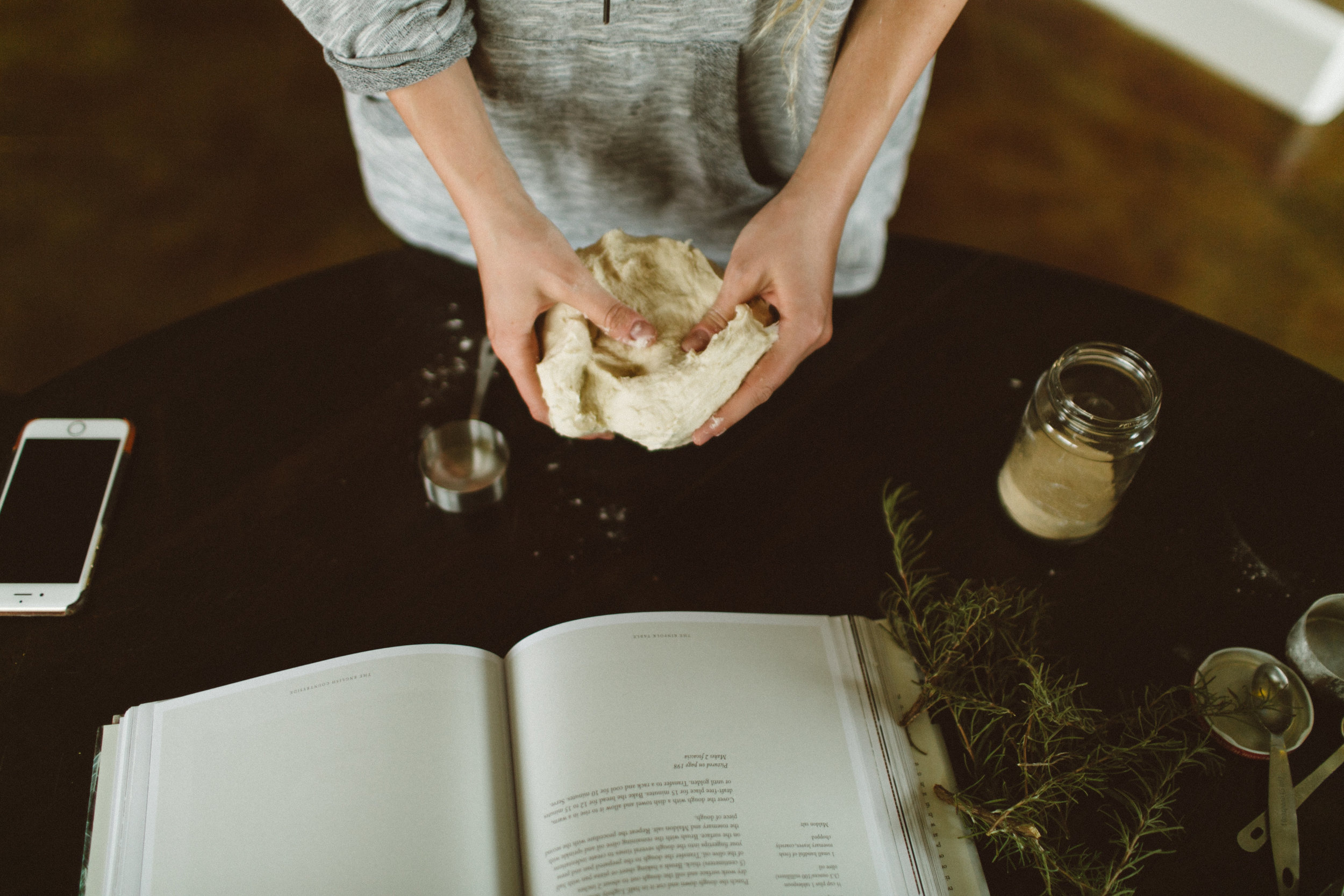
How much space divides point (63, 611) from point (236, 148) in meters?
1.95

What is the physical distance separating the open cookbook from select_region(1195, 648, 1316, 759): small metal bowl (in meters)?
0.33

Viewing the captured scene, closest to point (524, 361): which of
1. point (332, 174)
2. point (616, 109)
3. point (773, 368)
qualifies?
point (773, 368)

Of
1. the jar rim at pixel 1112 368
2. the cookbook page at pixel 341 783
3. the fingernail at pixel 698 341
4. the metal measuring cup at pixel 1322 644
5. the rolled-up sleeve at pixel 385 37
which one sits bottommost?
the cookbook page at pixel 341 783

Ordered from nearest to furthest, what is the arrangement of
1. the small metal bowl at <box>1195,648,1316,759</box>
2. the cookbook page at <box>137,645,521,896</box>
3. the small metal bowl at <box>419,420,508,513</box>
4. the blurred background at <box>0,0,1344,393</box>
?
the cookbook page at <box>137,645,521,896</box>, the small metal bowl at <box>1195,648,1316,759</box>, the small metal bowl at <box>419,420,508,513</box>, the blurred background at <box>0,0,1344,393</box>

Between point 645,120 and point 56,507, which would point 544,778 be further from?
point 645,120

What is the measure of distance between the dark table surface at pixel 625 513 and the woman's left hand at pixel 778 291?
0.49 ft

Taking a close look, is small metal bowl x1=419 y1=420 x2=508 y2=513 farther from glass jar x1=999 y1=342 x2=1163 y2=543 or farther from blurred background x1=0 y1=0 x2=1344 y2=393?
blurred background x1=0 y1=0 x2=1344 y2=393

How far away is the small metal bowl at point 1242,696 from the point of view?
910mm

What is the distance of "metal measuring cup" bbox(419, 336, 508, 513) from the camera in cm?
104

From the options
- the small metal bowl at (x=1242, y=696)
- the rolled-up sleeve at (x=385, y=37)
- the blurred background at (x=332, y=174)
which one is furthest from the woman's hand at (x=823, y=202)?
the blurred background at (x=332, y=174)

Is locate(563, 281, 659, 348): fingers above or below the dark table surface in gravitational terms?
above

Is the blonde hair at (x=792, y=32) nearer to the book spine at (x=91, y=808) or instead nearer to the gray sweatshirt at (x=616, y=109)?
the gray sweatshirt at (x=616, y=109)

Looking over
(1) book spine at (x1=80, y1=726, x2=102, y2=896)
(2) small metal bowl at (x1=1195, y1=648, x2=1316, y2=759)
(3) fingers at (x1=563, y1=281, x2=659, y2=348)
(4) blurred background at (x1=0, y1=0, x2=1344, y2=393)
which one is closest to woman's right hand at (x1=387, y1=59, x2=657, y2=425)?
(3) fingers at (x1=563, y1=281, x2=659, y2=348)

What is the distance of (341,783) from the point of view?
2.77 ft
